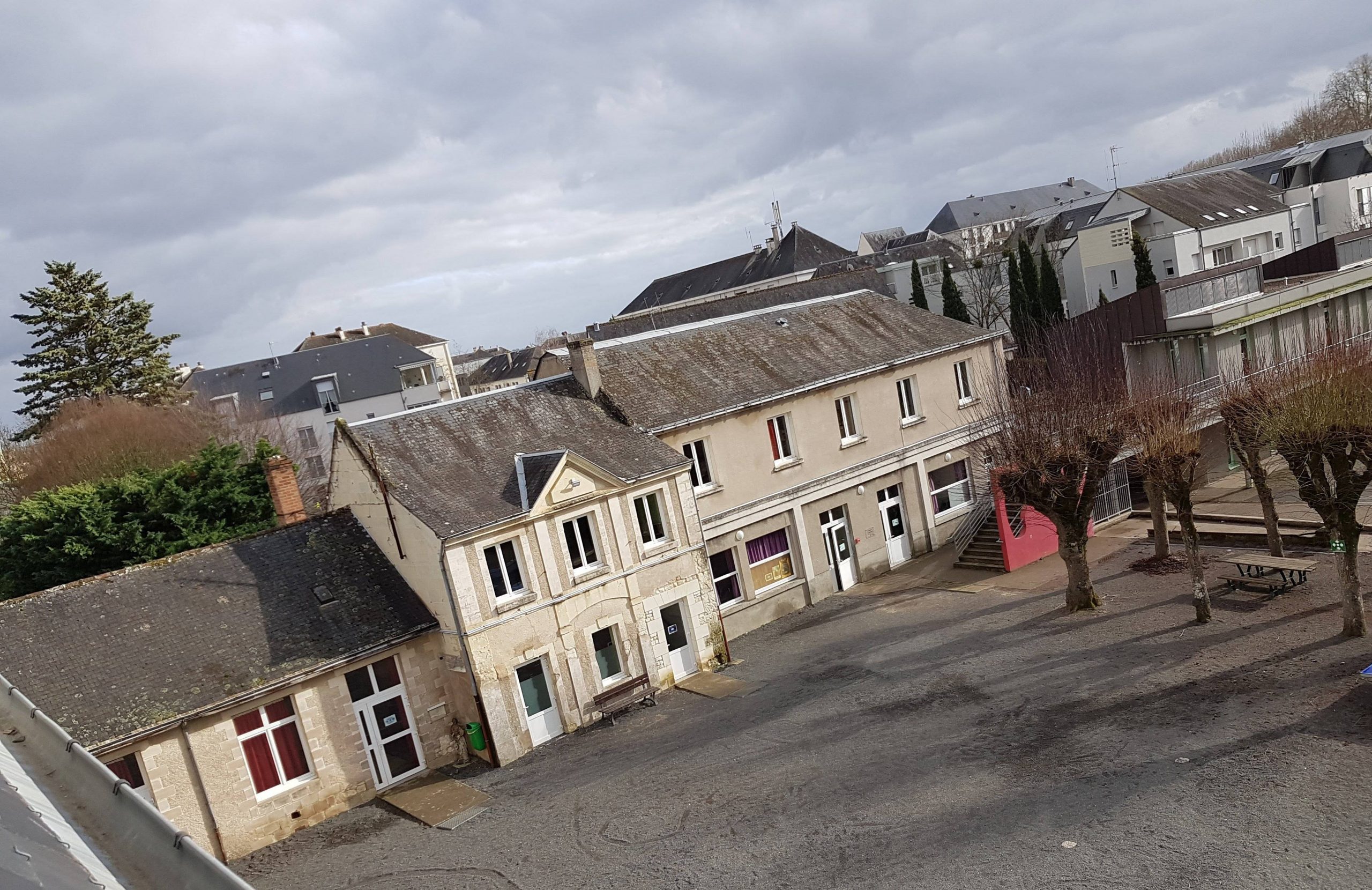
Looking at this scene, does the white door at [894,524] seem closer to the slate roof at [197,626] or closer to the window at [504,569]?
the window at [504,569]

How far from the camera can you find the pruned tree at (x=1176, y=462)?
1931 cm

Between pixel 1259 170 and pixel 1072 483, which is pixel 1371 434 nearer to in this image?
pixel 1072 483

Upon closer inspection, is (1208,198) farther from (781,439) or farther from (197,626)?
(197,626)

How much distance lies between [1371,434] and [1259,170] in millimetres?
52382

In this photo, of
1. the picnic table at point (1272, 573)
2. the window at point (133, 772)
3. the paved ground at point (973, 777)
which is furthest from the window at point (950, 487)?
the window at point (133, 772)

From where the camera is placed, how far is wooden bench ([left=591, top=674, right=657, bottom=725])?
20.8 meters

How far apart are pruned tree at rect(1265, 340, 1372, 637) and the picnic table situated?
89.7 inches

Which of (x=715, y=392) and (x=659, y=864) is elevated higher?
(x=715, y=392)

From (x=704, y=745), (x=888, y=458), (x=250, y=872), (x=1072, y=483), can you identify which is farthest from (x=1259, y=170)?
(x=250, y=872)

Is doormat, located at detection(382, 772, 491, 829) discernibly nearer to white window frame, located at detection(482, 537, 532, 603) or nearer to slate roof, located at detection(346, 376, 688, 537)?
white window frame, located at detection(482, 537, 532, 603)

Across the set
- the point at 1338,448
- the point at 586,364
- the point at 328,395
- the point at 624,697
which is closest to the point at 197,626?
the point at 624,697

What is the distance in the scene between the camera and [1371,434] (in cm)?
1680

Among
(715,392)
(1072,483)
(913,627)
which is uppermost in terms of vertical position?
(715,392)

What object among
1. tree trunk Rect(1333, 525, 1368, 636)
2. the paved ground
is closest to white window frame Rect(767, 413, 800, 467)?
the paved ground
